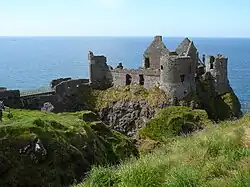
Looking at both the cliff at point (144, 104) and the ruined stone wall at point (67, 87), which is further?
the ruined stone wall at point (67, 87)

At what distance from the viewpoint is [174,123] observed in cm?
3622

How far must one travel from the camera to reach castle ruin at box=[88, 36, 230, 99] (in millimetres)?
40812

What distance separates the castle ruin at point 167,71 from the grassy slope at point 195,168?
94.3 ft

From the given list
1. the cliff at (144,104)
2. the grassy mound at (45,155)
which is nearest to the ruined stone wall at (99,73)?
the cliff at (144,104)

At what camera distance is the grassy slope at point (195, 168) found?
29.3 ft

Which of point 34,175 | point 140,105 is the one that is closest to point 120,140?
point 34,175

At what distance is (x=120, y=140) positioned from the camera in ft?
90.5

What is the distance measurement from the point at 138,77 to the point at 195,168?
115 ft

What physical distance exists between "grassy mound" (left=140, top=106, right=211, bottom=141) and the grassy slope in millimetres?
23556

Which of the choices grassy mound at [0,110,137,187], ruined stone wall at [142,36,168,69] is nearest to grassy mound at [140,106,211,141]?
ruined stone wall at [142,36,168,69]

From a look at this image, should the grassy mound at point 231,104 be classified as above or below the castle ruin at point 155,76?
below

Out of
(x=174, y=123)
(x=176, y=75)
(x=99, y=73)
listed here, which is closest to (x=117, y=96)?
(x=99, y=73)

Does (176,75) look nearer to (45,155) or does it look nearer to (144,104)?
(144,104)

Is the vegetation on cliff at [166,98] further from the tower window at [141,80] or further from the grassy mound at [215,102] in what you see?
the tower window at [141,80]
